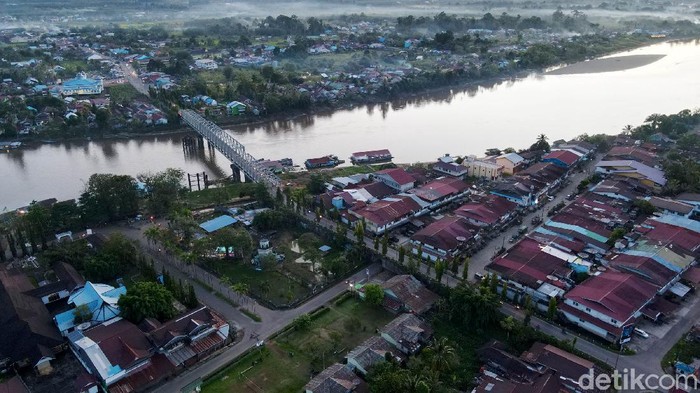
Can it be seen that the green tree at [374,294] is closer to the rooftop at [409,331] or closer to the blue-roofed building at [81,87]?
the rooftop at [409,331]

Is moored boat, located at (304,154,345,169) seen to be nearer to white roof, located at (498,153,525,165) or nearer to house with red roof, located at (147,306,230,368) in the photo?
white roof, located at (498,153,525,165)

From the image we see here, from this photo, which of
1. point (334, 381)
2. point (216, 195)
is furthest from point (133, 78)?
point (334, 381)

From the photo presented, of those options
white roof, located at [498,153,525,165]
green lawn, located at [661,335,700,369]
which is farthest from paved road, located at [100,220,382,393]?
white roof, located at [498,153,525,165]

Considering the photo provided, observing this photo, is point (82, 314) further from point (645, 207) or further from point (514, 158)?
point (645, 207)

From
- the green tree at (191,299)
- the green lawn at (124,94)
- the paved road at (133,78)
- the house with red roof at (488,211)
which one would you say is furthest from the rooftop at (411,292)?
the paved road at (133,78)

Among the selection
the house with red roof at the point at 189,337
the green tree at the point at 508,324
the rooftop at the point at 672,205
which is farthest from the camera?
the rooftop at the point at 672,205

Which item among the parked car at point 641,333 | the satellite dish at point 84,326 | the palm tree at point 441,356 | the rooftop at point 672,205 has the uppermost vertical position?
the rooftop at point 672,205

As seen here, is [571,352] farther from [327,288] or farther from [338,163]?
[338,163]
